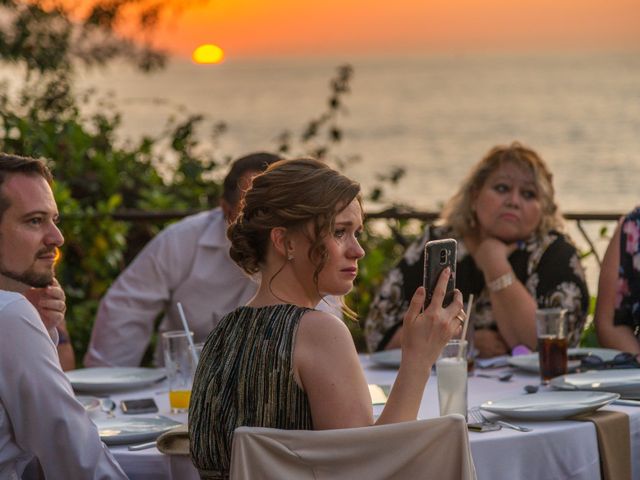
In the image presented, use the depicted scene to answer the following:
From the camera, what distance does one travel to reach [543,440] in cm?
264

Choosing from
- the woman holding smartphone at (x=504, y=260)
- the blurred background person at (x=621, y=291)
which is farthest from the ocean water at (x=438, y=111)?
the blurred background person at (x=621, y=291)

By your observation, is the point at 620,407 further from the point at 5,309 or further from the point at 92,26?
the point at 92,26

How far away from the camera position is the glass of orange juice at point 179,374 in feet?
10.2

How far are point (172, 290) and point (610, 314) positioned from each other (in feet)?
5.22

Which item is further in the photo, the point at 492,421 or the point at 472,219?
the point at 472,219

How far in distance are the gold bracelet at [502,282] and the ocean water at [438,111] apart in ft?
2.21

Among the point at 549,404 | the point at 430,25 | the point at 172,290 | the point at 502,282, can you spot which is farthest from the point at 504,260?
the point at 430,25

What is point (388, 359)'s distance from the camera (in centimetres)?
362

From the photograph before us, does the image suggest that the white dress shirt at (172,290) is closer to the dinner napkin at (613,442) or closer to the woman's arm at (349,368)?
the dinner napkin at (613,442)

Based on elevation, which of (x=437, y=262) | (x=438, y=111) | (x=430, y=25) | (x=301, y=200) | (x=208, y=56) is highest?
(x=430, y=25)

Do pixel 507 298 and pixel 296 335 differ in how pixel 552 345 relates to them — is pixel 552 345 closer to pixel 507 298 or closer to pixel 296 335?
pixel 507 298

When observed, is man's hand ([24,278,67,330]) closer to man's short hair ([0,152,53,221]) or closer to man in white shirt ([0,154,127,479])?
man's short hair ([0,152,53,221])

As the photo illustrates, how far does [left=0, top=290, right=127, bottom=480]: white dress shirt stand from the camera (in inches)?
97.4

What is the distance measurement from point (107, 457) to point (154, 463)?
0.12m
